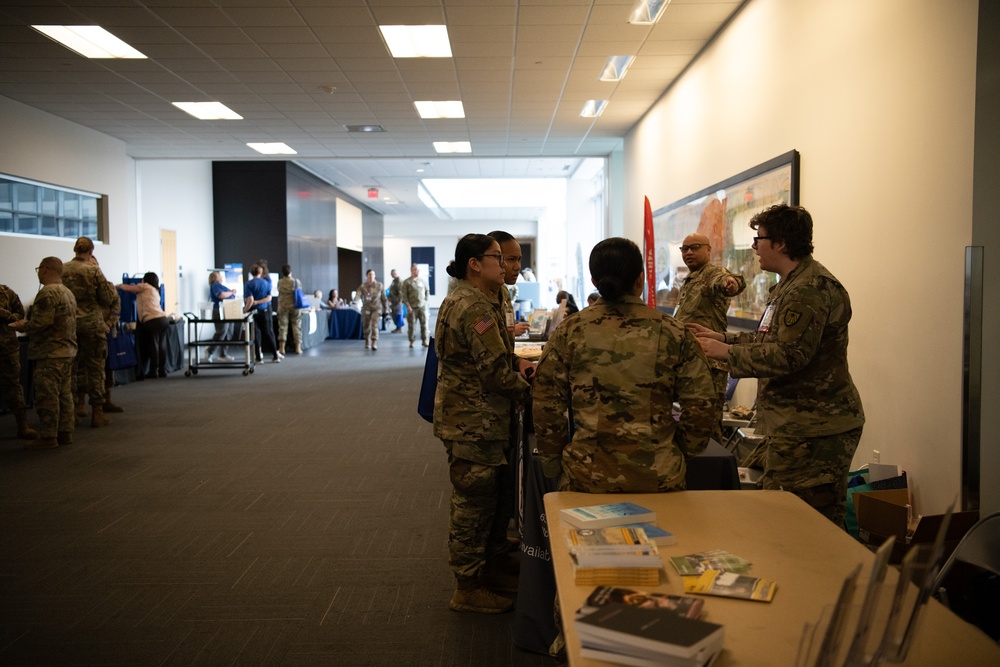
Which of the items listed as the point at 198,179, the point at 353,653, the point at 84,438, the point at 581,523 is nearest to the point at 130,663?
the point at 353,653

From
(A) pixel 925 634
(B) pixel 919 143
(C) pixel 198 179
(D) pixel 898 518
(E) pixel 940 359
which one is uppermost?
(C) pixel 198 179

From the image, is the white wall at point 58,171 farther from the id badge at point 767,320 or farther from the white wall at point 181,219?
the id badge at point 767,320

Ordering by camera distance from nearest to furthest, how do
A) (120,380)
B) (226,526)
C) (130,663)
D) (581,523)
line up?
(581,523) → (130,663) → (226,526) → (120,380)

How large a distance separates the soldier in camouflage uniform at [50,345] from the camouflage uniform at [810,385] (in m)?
5.59

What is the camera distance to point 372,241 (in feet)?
86.9

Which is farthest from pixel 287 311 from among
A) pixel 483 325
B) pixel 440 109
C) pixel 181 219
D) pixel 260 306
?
pixel 483 325

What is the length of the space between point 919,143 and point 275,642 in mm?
3527

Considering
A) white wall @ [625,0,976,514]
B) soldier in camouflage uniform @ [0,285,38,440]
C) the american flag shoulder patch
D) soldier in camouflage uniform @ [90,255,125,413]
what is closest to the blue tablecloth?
soldier in camouflage uniform @ [90,255,125,413]

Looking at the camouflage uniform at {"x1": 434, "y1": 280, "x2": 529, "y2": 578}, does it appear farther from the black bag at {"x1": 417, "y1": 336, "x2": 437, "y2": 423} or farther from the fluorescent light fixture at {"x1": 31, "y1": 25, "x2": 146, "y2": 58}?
the fluorescent light fixture at {"x1": 31, "y1": 25, "x2": 146, "y2": 58}

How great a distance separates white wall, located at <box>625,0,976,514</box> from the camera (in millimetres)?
3164

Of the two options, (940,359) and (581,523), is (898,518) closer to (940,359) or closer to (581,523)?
(940,359)

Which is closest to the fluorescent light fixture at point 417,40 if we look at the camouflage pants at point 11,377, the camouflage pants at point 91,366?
the camouflage pants at point 91,366

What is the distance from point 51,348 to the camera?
6.01m

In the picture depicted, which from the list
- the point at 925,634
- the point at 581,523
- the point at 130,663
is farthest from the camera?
the point at 130,663
